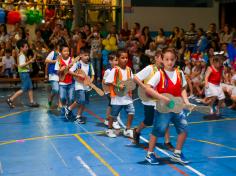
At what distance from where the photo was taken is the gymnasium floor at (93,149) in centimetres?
713

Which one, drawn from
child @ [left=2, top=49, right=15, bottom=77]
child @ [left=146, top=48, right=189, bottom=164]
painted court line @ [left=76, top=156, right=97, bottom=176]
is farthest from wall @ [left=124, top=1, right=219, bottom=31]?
child @ [left=146, top=48, right=189, bottom=164]

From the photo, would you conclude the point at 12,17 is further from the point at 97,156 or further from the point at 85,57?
the point at 97,156

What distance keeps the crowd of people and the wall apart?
2588 millimetres

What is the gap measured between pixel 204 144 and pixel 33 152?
3.20m

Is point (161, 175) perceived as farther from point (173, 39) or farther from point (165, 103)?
point (173, 39)

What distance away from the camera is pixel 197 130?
10.2 m

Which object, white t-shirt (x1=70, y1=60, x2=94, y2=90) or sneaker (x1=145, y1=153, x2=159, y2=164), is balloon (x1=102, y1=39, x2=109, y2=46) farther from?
sneaker (x1=145, y1=153, x2=159, y2=164)

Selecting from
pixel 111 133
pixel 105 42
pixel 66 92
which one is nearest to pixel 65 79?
pixel 66 92

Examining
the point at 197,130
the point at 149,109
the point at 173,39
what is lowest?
the point at 197,130

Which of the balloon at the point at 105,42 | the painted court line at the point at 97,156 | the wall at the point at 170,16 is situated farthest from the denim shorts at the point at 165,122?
the wall at the point at 170,16

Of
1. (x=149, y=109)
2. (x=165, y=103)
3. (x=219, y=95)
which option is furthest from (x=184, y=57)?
(x=165, y=103)

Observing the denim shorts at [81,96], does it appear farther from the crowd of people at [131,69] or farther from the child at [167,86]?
the child at [167,86]

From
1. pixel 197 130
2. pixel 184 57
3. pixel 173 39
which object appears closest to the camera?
pixel 197 130

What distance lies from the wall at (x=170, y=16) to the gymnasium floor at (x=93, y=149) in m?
11.8
